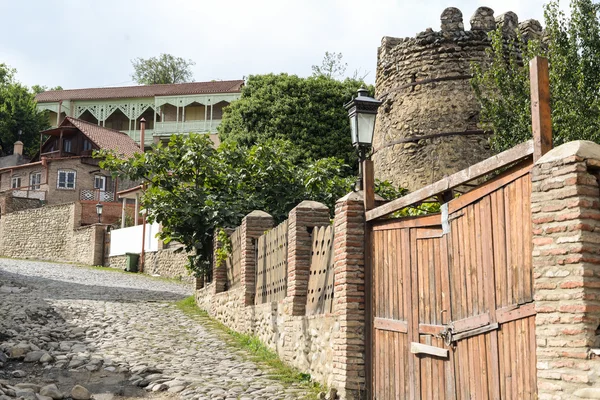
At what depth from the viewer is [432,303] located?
6.56m

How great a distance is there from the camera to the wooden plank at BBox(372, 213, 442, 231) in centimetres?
663

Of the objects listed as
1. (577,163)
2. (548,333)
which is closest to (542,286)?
(548,333)

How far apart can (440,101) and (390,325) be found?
13278 millimetres

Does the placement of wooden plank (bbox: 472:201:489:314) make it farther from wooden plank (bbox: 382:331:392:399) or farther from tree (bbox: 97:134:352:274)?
tree (bbox: 97:134:352:274)

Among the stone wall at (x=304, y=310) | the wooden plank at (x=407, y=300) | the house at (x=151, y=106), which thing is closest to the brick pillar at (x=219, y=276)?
the stone wall at (x=304, y=310)

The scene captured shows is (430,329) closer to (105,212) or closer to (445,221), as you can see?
(445,221)

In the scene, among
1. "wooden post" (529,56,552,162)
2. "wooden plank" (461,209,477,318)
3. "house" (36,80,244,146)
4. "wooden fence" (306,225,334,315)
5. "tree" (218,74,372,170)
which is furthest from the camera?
"house" (36,80,244,146)

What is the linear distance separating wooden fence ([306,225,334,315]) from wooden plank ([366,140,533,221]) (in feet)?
4.12

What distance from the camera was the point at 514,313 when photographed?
17.5ft

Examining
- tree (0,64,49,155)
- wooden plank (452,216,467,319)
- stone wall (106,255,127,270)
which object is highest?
tree (0,64,49,155)

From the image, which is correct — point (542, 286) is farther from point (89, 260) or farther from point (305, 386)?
point (89, 260)

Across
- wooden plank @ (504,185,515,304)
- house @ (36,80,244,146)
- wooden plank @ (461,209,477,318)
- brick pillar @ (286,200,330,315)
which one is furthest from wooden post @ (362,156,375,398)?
house @ (36,80,244,146)

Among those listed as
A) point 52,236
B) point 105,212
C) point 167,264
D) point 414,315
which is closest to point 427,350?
point 414,315

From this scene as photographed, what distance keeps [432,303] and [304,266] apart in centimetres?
331
